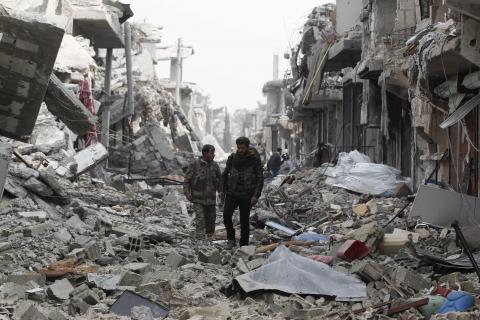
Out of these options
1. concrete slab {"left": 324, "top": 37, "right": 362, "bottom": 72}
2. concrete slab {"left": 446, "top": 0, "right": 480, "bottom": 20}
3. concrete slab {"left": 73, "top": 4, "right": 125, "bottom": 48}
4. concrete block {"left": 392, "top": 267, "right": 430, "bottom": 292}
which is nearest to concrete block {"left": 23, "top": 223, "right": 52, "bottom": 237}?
concrete block {"left": 392, "top": 267, "right": 430, "bottom": 292}

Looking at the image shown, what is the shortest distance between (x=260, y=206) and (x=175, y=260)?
23.1 ft

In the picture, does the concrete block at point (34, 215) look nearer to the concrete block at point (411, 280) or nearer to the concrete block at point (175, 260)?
the concrete block at point (175, 260)

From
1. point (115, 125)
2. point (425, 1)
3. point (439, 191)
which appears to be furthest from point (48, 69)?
point (115, 125)

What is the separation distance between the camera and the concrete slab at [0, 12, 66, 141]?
7266 mm

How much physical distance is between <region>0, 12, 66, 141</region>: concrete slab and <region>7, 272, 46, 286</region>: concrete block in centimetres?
292

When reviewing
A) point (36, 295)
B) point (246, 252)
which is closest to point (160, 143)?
point (246, 252)

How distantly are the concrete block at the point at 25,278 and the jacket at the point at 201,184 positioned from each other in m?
3.30

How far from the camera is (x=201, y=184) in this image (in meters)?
8.95

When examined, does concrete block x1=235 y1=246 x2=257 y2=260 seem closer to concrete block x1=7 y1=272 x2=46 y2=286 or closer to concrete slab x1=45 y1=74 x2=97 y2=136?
concrete block x1=7 y1=272 x2=46 y2=286

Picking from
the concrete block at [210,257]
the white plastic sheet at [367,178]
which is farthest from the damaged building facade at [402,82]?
the concrete block at [210,257]

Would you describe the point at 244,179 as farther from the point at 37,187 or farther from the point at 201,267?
the point at 37,187

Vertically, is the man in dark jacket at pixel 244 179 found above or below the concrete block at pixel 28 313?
above

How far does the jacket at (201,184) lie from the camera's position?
29.3 feet

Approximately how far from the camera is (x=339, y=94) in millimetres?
24047
